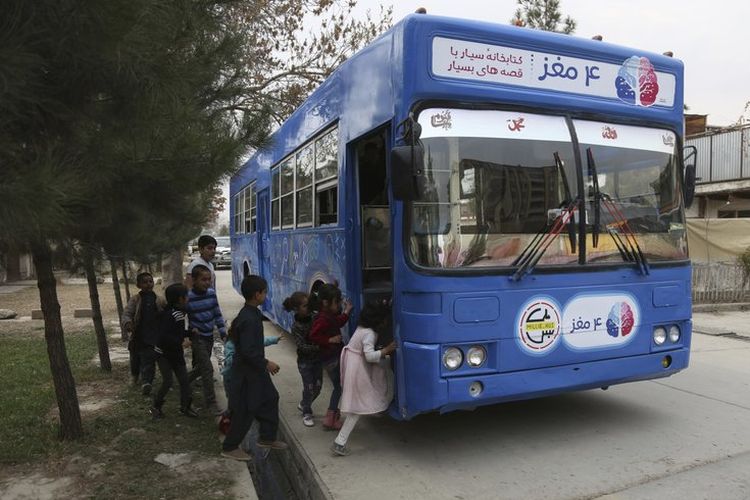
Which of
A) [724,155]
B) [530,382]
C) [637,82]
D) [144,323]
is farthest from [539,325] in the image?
[724,155]

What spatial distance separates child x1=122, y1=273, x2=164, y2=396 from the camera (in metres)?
5.81

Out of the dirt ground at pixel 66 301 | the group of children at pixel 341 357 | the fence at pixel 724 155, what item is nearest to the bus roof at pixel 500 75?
the group of children at pixel 341 357

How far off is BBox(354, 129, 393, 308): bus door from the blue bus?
64mm

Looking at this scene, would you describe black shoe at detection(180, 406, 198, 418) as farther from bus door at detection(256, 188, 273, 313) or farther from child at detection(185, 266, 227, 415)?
bus door at detection(256, 188, 273, 313)

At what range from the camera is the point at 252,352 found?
13.8ft

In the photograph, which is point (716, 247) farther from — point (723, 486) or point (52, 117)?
point (52, 117)

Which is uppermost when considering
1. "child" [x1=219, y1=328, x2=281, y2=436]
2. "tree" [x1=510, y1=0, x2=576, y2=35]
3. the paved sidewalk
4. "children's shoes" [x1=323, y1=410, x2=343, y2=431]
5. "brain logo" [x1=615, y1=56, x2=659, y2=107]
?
"tree" [x1=510, y1=0, x2=576, y2=35]

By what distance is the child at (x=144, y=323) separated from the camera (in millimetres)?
5809

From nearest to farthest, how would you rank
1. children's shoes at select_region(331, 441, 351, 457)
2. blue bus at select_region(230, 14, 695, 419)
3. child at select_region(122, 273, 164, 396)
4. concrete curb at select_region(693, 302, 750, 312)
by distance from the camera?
blue bus at select_region(230, 14, 695, 419), children's shoes at select_region(331, 441, 351, 457), child at select_region(122, 273, 164, 396), concrete curb at select_region(693, 302, 750, 312)

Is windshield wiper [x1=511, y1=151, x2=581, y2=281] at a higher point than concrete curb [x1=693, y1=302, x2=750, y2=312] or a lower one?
higher

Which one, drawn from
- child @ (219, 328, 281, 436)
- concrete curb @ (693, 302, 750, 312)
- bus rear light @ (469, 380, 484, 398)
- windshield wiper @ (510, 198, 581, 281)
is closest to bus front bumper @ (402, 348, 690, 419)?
bus rear light @ (469, 380, 484, 398)

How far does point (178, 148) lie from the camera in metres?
4.22

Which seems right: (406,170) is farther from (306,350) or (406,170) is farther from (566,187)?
(306,350)

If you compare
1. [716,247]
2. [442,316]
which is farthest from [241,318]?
[716,247]
